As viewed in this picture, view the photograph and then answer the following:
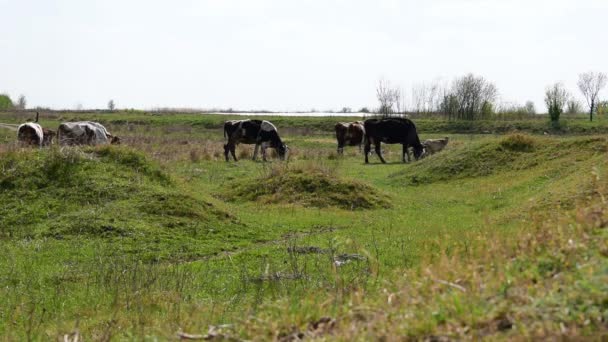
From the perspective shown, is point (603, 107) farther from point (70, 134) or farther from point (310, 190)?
point (310, 190)

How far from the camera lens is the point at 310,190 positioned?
19.4 metres

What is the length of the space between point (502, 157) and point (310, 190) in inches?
368

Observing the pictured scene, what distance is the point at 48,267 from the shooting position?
1112 cm

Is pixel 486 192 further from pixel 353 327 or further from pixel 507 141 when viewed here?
pixel 353 327

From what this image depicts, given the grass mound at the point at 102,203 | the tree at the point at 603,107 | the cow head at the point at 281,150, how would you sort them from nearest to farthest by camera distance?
1. the grass mound at the point at 102,203
2. the cow head at the point at 281,150
3. the tree at the point at 603,107

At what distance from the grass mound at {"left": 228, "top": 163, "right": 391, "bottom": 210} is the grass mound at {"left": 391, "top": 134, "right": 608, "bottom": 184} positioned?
5.82m

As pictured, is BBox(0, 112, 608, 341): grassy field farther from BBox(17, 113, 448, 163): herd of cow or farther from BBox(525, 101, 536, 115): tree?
BBox(525, 101, 536, 115): tree

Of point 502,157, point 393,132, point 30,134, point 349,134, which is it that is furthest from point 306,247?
point 349,134

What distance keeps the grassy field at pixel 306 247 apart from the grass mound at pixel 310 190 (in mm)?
60

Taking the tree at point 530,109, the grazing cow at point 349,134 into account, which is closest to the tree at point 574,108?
the tree at point 530,109

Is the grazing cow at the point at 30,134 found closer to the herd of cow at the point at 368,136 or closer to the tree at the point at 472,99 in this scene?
the herd of cow at the point at 368,136

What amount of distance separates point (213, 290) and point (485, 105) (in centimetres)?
7433

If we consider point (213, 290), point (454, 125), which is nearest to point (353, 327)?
point (213, 290)

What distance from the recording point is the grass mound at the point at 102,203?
13.6 m
